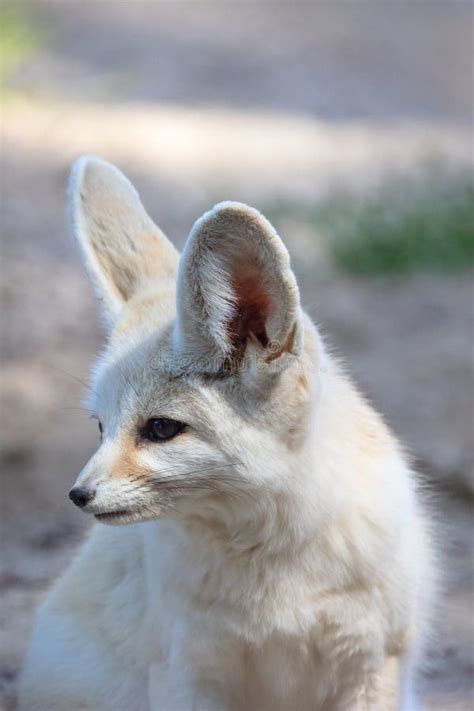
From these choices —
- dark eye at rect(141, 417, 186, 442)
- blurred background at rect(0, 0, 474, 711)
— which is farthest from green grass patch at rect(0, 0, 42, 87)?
dark eye at rect(141, 417, 186, 442)

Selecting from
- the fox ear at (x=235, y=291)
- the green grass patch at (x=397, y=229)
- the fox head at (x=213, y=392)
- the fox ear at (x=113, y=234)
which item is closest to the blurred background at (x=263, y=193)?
the green grass patch at (x=397, y=229)

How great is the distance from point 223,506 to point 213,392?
323mm

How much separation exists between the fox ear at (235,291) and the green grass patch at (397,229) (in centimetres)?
580

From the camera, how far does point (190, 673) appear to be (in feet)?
11.4

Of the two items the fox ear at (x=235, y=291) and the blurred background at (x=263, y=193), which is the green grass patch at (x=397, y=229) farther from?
the fox ear at (x=235, y=291)

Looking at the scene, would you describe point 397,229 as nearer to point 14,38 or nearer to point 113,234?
point 14,38

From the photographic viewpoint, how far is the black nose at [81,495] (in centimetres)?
302

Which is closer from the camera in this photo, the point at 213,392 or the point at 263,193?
the point at 213,392

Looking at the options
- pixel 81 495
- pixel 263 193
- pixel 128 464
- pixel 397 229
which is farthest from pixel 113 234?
pixel 263 193

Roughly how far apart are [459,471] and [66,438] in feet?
6.88

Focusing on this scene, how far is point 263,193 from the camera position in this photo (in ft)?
33.7

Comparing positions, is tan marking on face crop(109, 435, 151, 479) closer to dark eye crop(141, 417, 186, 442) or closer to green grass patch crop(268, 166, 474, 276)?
dark eye crop(141, 417, 186, 442)

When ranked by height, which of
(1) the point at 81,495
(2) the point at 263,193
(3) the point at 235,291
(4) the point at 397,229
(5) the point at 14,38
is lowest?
(1) the point at 81,495

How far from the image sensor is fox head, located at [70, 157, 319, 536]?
304 cm
